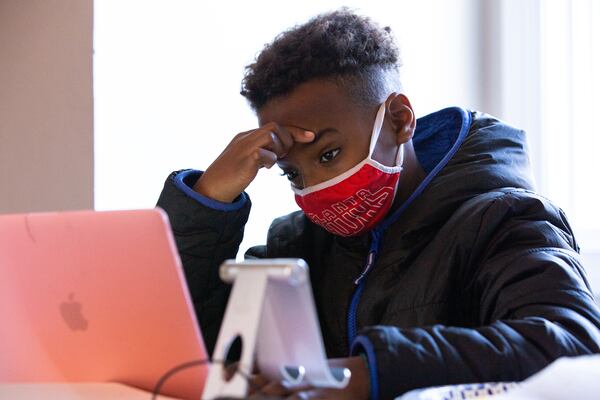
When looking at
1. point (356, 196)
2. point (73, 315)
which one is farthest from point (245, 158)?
point (73, 315)

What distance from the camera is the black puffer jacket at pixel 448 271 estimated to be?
3.20 ft

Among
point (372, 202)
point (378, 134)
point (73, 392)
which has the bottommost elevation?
point (73, 392)

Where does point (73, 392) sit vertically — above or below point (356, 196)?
below

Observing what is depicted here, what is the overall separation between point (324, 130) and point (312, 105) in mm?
46

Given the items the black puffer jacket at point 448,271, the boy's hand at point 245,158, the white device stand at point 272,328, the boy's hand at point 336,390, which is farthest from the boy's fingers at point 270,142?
the white device stand at point 272,328

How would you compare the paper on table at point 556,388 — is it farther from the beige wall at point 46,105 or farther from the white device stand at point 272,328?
the beige wall at point 46,105

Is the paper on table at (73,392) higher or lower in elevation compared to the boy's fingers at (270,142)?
lower

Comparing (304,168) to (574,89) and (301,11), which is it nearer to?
(301,11)

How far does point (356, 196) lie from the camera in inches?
55.4

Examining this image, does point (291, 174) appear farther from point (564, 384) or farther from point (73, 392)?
point (564, 384)

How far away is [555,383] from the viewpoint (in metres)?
0.75

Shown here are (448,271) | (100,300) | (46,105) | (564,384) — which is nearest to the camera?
(564,384)

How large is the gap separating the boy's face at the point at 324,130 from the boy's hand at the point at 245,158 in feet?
0.04

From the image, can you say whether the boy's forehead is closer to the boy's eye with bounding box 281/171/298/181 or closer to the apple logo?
the boy's eye with bounding box 281/171/298/181
